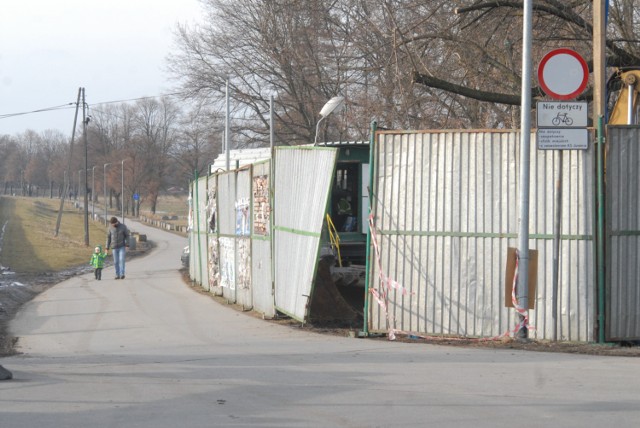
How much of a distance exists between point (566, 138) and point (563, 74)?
2.78 feet

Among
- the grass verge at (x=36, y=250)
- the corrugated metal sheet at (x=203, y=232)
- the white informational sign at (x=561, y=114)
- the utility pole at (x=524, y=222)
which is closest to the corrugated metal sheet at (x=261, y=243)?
the utility pole at (x=524, y=222)

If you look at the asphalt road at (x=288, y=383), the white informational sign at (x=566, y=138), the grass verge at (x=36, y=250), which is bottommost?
the grass verge at (x=36, y=250)

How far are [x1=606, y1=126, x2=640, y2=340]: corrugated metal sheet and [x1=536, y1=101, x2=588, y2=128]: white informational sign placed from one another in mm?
426

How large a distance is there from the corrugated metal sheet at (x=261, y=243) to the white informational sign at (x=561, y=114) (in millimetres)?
4734

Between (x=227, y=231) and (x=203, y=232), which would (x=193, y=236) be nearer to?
(x=203, y=232)

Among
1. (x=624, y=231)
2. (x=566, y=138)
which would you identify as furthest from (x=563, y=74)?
(x=624, y=231)

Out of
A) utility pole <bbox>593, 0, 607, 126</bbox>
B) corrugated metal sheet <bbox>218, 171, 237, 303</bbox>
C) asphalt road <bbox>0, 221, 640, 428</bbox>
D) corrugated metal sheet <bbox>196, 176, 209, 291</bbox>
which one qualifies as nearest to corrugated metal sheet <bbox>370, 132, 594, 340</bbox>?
asphalt road <bbox>0, 221, 640, 428</bbox>

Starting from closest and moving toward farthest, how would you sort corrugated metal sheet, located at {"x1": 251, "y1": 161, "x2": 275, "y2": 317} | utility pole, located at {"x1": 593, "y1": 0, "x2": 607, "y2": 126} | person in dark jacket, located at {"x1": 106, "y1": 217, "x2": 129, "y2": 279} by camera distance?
utility pole, located at {"x1": 593, "y1": 0, "x2": 607, "y2": 126} < corrugated metal sheet, located at {"x1": 251, "y1": 161, "x2": 275, "y2": 317} < person in dark jacket, located at {"x1": 106, "y1": 217, "x2": 129, "y2": 279}

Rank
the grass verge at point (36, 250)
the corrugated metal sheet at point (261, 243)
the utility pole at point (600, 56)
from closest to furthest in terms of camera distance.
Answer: the utility pole at point (600, 56) < the corrugated metal sheet at point (261, 243) < the grass verge at point (36, 250)

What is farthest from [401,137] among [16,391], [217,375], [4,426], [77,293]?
[77,293]

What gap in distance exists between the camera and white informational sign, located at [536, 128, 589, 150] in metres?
10.6

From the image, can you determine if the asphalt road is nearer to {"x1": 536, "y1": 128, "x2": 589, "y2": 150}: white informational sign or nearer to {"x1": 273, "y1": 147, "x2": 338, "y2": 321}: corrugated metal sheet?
{"x1": 273, "y1": 147, "x2": 338, "y2": 321}: corrugated metal sheet

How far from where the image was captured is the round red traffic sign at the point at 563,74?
10.8 m

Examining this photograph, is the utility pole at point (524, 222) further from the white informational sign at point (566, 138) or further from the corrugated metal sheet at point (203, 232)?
the corrugated metal sheet at point (203, 232)
